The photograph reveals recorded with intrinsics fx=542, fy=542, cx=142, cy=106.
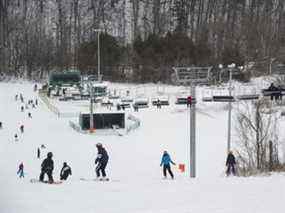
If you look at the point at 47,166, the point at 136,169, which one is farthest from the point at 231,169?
the point at 136,169

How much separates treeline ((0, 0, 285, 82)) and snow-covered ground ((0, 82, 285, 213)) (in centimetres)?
1153

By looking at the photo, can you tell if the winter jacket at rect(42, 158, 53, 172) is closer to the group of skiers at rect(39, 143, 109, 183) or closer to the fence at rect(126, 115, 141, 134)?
the group of skiers at rect(39, 143, 109, 183)

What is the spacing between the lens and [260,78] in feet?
261

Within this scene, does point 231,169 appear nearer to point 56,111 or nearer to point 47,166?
point 47,166

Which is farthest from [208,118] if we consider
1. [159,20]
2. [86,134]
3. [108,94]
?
[159,20]

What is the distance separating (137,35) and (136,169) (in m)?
90.4

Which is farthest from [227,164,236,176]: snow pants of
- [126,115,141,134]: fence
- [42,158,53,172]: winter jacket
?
[126,115,141,134]: fence

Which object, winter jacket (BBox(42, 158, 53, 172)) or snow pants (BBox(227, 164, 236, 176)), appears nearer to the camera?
winter jacket (BBox(42, 158, 53, 172))

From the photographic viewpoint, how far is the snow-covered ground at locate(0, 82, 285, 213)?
10.5m

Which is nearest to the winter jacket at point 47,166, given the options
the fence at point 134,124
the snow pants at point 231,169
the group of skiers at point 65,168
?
the group of skiers at point 65,168

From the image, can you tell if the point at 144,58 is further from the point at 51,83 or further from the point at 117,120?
the point at 117,120

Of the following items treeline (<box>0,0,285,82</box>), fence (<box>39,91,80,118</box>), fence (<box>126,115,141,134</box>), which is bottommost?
fence (<box>126,115,141,134</box>)

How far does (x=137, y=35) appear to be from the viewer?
380ft

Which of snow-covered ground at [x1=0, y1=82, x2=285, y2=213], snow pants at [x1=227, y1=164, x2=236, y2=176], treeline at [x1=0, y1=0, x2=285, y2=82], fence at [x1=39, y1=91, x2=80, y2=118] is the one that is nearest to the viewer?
snow-covered ground at [x1=0, y1=82, x2=285, y2=213]
